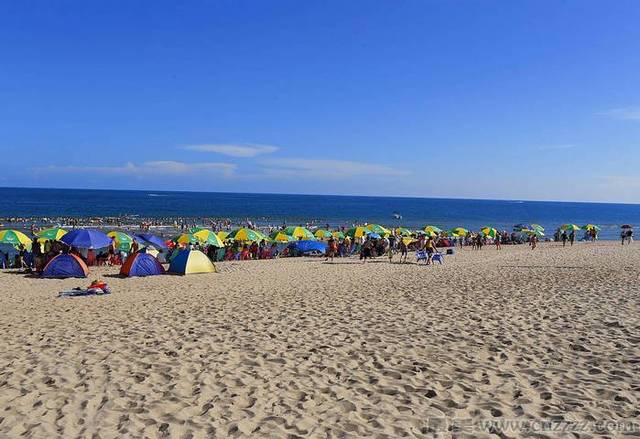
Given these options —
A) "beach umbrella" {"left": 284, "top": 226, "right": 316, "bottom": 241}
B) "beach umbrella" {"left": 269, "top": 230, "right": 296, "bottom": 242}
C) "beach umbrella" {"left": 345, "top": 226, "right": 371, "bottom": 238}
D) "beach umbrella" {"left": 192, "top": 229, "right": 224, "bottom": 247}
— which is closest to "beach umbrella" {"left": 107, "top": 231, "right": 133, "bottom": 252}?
"beach umbrella" {"left": 192, "top": 229, "right": 224, "bottom": 247}

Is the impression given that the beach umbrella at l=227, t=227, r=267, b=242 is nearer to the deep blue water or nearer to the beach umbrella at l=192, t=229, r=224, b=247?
the beach umbrella at l=192, t=229, r=224, b=247

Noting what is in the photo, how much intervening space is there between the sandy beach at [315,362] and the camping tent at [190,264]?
4.38 meters

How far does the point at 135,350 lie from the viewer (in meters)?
6.87

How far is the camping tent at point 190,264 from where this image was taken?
1638 centimetres

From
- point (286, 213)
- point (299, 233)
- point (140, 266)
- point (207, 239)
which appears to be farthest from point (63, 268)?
point (286, 213)

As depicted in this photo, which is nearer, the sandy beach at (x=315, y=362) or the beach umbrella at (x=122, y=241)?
the sandy beach at (x=315, y=362)

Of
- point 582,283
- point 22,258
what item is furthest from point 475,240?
point 22,258

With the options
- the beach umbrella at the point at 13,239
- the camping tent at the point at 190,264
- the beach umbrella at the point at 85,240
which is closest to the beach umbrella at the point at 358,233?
the camping tent at the point at 190,264

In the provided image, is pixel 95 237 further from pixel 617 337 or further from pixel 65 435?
pixel 617 337

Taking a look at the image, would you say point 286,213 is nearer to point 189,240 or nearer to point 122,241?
point 189,240

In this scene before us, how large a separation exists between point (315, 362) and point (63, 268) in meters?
12.7

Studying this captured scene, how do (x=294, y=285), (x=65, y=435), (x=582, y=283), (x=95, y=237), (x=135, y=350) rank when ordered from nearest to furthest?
1. (x=65, y=435)
2. (x=135, y=350)
3. (x=582, y=283)
4. (x=294, y=285)
5. (x=95, y=237)

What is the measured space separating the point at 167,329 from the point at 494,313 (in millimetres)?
5989

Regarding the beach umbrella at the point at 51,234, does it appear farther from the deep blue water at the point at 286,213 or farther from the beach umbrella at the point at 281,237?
the deep blue water at the point at 286,213
